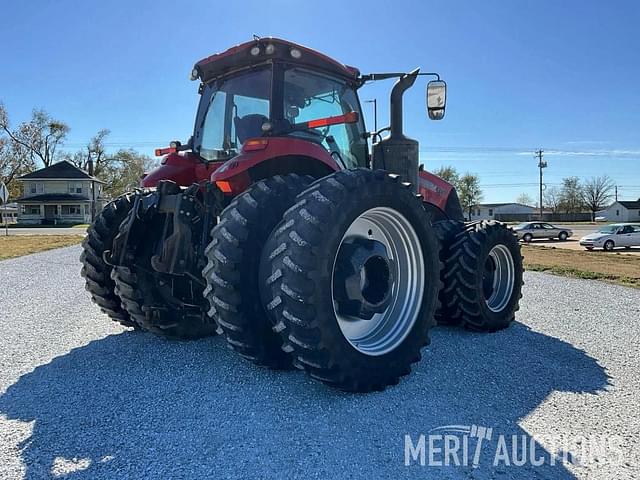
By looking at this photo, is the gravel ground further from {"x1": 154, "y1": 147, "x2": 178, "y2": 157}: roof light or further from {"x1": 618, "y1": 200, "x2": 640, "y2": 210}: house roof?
{"x1": 618, "y1": 200, "x2": 640, "y2": 210}: house roof

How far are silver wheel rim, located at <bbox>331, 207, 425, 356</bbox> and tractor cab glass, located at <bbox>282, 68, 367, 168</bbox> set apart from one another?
2.90 ft

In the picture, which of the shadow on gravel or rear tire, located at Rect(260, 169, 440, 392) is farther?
rear tire, located at Rect(260, 169, 440, 392)

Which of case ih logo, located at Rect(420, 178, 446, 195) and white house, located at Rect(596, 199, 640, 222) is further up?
white house, located at Rect(596, 199, 640, 222)

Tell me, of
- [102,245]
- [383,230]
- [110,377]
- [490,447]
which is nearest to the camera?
[490,447]

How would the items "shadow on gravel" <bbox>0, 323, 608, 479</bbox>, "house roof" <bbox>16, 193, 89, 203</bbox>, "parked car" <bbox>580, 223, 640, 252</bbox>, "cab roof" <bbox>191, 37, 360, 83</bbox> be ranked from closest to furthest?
"shadow on gravel" <bbox>0, 323, 608, 479</bbox> < "cab roof" <bbox>191, 37, 360, 83</bbox> < "parked car" <bbox>580, 223, 640, 252</bbox> < "house roof" <bbox>16, 193, 89, 203</bbox>

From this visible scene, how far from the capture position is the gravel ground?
2.15m

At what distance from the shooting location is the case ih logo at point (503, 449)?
2.21 metres

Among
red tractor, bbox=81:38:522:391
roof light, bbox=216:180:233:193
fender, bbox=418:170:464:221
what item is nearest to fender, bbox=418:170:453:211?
fender, bbox=418:170:464:221

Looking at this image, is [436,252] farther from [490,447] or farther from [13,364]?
[13,364]

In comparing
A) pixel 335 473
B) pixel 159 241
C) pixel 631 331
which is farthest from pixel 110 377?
pixel 631 331

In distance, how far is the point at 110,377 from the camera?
327cm

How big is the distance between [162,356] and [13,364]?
113 cm

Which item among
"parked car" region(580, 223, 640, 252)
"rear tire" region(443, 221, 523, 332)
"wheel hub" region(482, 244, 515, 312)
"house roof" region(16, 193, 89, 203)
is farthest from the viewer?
"house roof" region(16, 193, 89, 203)

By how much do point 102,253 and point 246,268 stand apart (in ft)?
6.44
